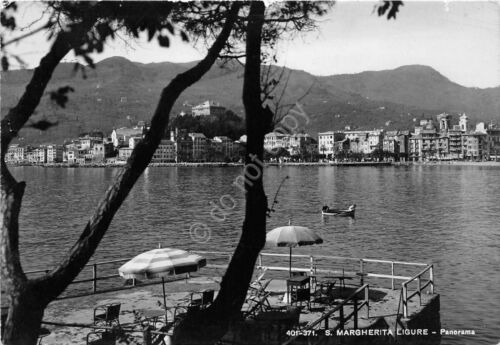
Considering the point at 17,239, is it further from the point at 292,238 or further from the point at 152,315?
the point at 292,238

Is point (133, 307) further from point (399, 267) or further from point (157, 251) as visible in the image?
point (399, 267)

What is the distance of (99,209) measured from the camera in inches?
212

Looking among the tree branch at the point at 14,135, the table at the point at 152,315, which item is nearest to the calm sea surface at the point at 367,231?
the table at the point at 152,315

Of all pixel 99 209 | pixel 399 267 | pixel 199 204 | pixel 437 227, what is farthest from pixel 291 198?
pixel 99 209

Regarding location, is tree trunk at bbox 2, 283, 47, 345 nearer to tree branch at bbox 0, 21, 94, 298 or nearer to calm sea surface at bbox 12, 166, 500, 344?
tree branch at bbox 0, 21, 94, 298

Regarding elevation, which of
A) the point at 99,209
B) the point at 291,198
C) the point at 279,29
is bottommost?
the point at 291,198

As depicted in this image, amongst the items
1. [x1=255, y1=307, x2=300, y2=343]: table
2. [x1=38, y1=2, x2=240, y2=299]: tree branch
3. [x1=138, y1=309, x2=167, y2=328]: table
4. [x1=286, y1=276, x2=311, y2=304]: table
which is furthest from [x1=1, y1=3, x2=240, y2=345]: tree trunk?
[x1=286, y1=276, x2=311, y2=304]: table

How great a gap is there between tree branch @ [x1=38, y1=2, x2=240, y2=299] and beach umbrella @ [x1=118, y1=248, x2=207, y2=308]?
458cm

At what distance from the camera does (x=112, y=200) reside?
17.7ft

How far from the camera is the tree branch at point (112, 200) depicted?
530cm

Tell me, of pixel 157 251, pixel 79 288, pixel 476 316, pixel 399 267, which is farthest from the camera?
pixel 399 267

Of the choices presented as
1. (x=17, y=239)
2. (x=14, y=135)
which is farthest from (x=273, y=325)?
(x=14, y=135)

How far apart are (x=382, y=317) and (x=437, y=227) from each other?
139ft

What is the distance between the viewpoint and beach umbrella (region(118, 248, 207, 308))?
999 centimetres
